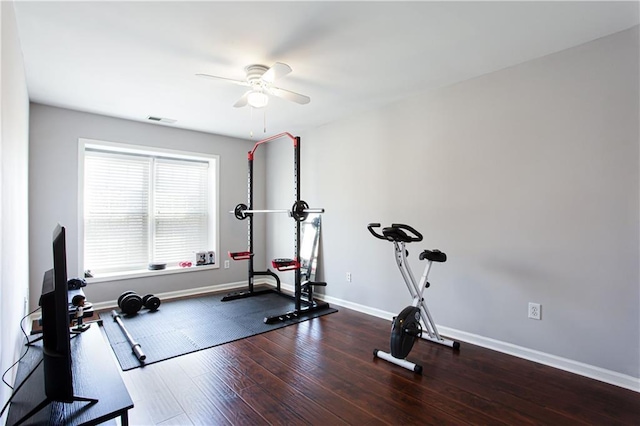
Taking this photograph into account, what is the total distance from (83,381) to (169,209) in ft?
11.9

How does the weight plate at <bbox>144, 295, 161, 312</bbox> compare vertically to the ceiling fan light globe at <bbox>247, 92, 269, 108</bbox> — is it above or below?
below

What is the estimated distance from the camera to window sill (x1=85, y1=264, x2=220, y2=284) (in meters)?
4.19

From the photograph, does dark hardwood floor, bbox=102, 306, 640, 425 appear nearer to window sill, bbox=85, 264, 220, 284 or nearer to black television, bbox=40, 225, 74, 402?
black television, bbox=40, 225, 74, 402

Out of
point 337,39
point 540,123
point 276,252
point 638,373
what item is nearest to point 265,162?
point 276,252

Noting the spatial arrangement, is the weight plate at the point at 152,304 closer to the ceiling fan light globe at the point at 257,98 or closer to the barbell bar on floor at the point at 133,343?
the barbell bar on floor at the point at 133,343

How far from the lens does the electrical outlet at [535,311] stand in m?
2.66

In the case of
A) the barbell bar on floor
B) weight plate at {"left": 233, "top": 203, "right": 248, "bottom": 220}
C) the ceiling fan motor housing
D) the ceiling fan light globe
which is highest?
the ceiling fan motor housing

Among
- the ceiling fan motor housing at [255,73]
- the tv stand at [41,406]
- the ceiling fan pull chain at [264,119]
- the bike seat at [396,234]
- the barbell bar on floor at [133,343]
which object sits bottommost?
the barbell bar on floor at [133,343]

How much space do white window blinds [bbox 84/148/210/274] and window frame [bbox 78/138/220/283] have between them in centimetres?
10

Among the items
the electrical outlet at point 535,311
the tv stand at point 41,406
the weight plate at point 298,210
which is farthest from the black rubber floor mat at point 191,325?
the electrical outlet at point 535,311

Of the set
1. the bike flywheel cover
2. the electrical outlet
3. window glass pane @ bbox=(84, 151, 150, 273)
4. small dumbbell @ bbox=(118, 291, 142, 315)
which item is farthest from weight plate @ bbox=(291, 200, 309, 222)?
the electrical outlet

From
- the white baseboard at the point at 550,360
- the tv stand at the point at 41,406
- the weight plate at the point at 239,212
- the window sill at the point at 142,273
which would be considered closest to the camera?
the tv stand at the point at 41,406

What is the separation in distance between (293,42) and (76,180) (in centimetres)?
330

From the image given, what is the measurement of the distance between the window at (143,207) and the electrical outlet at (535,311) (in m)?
4.28
